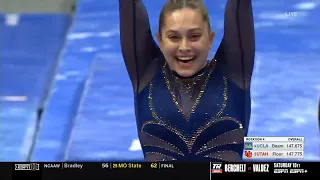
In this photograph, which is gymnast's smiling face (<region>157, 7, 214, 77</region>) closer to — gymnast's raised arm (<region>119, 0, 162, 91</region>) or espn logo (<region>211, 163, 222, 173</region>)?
gymnast's raised arm (<region>119, 0, 162, 91</region>)

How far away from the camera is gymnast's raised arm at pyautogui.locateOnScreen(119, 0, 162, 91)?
145 centimetres

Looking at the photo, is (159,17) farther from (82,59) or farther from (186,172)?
(186,172)

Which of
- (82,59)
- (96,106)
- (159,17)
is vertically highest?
(159,17)

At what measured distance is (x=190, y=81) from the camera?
1.44m

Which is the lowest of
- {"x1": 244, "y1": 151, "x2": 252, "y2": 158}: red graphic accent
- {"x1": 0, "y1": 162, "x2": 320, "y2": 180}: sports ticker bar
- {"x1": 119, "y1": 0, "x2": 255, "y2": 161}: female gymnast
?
{"x1": 0, "y1": 162, "x2": 320, "y2": 180}: sports ticker bar

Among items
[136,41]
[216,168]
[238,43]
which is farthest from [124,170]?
[238,43]

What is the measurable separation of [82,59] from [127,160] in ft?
0.95

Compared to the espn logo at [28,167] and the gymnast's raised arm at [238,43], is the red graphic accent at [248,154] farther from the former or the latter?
the espn logo at [28,167]

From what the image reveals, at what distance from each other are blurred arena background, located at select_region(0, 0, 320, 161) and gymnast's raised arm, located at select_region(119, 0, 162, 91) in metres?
0.02

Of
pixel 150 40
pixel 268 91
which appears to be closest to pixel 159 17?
pixel 150 40

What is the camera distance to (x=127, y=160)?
4.65ft

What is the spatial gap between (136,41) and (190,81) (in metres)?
0.17

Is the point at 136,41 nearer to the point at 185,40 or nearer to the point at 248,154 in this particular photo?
the point at 185,40
